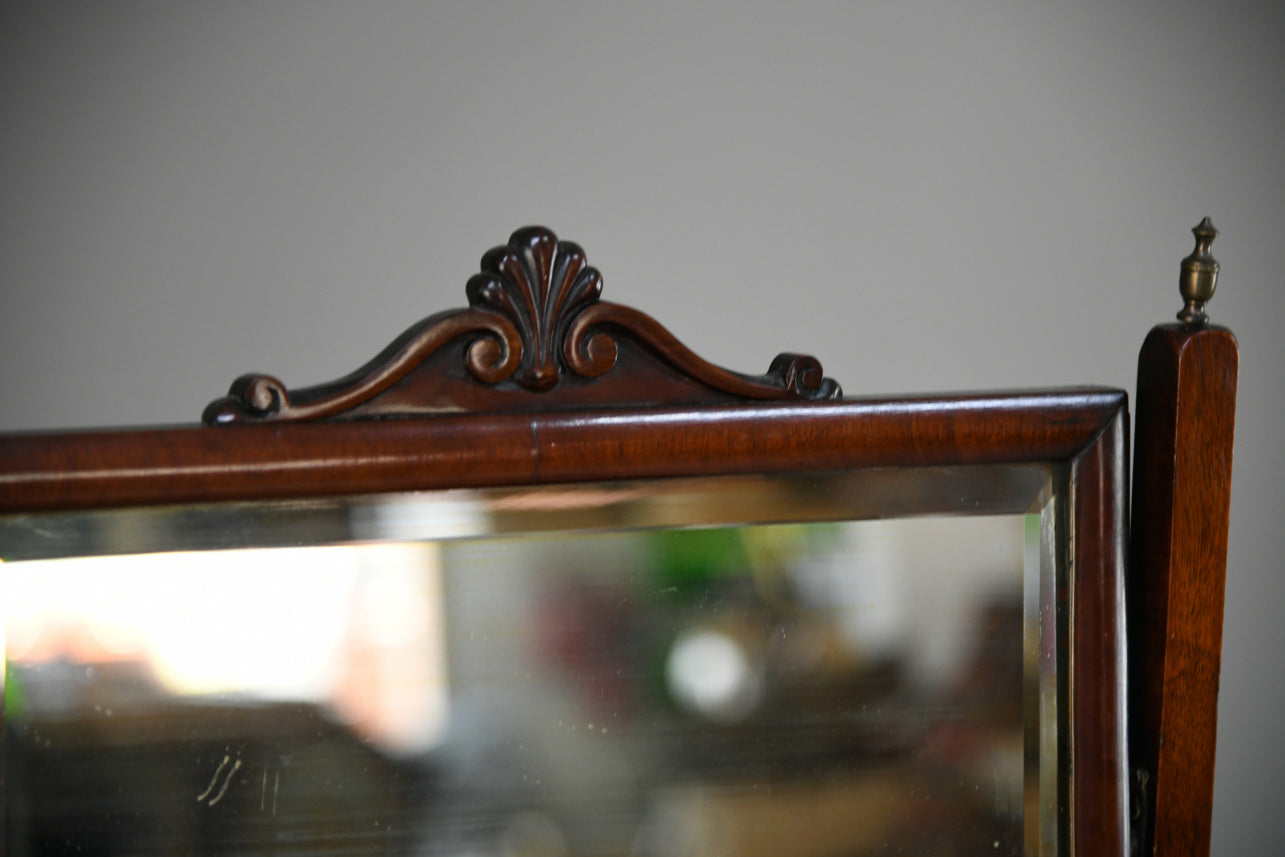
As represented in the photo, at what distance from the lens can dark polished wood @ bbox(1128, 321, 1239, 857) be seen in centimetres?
57

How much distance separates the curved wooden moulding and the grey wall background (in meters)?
0.37

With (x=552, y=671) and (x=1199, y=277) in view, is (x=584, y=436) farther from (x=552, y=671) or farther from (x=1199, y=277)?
(x=1199, y=277)

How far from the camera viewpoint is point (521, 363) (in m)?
0.55

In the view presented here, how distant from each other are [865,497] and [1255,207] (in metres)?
0.69

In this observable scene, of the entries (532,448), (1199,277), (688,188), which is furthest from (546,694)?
(688,188)

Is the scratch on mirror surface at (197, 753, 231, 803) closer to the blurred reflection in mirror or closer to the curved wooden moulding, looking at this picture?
the blurred reflection in mirror

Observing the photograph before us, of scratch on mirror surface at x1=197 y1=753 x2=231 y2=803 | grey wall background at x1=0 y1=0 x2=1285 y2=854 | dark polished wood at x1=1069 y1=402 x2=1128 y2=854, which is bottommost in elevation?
scratch on mirror surface at x1=197 y1=753 x2=231 y2=803

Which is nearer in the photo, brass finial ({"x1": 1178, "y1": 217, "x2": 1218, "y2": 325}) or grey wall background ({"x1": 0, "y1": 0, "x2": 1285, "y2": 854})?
brass finial ({"x1": 1178, "y1": 217, "x2": 1218, "y2": 325})

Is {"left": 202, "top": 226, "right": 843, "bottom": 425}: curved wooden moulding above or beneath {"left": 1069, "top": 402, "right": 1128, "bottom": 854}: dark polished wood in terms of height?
above

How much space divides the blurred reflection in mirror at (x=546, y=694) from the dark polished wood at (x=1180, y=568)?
59 mm

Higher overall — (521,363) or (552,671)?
(521,363)

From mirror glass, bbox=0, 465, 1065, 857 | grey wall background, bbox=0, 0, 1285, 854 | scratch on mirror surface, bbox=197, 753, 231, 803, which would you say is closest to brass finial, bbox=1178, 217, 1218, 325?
mirror glass, bbox=0, 465, 1065, 857

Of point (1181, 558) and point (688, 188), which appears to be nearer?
point (1181, 558)

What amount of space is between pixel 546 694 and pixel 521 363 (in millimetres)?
172
